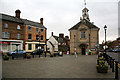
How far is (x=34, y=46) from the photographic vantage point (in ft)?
120

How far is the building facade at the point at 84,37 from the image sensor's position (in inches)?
1375

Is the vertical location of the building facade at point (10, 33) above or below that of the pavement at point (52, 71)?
above

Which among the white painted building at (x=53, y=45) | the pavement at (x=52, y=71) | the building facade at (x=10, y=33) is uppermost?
the building facade at (x=10, y=33)

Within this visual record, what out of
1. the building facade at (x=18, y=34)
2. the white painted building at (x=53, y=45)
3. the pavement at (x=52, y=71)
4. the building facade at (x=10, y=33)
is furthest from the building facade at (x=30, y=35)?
the pavement at (x=52, y=71)

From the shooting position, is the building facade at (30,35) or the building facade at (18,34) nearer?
the building facade at (18,34)

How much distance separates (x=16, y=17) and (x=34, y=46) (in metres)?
10.7

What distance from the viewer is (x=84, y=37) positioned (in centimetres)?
3616

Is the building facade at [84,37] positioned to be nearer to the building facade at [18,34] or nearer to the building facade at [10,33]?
the building facade at [18,34]

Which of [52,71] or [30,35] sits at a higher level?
[30,35]

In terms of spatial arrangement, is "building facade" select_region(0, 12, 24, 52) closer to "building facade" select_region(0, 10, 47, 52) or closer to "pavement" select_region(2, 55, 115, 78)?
"building facade" select_region(0, 10, 47, 52)

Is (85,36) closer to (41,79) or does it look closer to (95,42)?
(95,42)

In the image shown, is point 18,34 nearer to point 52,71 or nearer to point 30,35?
point 30,35

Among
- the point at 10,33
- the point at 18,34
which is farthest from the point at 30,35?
the point at 10,33

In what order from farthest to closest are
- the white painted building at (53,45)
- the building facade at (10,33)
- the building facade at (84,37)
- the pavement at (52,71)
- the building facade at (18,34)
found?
the white painted building at (53,45), the building facade at (84,37), the building facade at (18,34), the building facade at (10,33), the pavement at (52,71)
